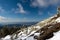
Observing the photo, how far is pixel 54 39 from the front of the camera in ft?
119

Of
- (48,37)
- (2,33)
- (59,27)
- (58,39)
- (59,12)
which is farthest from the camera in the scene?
(2,33)

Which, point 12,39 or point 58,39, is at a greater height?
point 12,39

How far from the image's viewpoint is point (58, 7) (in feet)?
228

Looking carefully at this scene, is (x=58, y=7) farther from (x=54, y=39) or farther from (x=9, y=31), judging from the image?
(x=9, y=31)

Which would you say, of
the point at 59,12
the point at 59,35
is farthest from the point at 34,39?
the point at 59,12

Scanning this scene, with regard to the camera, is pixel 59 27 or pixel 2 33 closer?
pixel 59 27

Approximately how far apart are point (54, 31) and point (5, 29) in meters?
70.7

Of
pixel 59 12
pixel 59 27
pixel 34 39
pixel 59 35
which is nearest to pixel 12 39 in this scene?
pixel 59 12

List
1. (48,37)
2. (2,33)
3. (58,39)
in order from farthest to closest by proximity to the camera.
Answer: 1. (2,33)
2. (48,37)
3. (58,39)

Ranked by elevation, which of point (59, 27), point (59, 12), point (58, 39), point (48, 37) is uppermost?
point (59, 12)

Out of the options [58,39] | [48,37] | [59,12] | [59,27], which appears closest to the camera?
[58,39]

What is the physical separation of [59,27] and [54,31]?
2.69 meters

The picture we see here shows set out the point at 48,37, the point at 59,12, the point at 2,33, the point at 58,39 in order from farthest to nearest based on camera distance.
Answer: the point at 2,33 < the point at 59,12 < the point at 48,37 < the point at 58,39

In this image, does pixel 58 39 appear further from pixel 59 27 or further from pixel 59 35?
pixel 59 27
